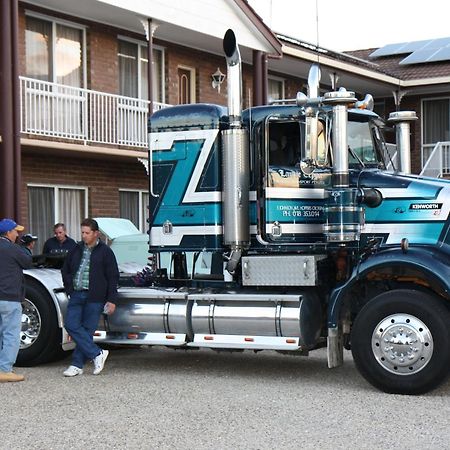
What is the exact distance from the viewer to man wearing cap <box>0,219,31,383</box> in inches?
379

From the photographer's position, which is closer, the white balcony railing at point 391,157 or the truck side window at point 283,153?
the truck side window at point 283,153

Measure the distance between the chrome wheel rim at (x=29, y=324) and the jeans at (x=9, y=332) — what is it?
3.47ft

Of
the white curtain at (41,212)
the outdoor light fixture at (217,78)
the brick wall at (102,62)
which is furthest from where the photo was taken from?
the outdoor light fixture at (217,78)

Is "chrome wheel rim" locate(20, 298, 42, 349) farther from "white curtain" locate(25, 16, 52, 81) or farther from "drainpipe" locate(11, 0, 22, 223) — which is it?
"white curtain" locate(25, 16, 52, 81)

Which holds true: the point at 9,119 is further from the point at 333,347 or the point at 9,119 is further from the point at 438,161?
the point at 438,161

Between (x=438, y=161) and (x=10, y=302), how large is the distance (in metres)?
19.1

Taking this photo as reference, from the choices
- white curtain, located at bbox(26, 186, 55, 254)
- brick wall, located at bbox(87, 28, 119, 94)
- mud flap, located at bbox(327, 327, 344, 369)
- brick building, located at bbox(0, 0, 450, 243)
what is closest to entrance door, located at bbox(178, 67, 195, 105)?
brick building, located at bbox(0, 0, 450, 243)

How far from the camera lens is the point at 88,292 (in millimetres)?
10102

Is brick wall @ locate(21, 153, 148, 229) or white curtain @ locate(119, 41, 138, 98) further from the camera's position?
white curtain @ locate(119, 41, 138, 98)

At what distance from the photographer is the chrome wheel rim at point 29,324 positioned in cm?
1082

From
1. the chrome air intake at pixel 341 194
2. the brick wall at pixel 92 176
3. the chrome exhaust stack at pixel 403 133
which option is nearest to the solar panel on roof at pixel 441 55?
the brick wall at pixel 92 176

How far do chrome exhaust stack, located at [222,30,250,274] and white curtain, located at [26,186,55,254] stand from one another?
29.2 ft

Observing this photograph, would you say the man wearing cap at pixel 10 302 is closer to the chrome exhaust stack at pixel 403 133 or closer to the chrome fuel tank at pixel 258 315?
the chrome fuel tank at pixel 258 315

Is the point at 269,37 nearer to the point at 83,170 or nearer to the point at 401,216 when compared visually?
the point at 83,170
